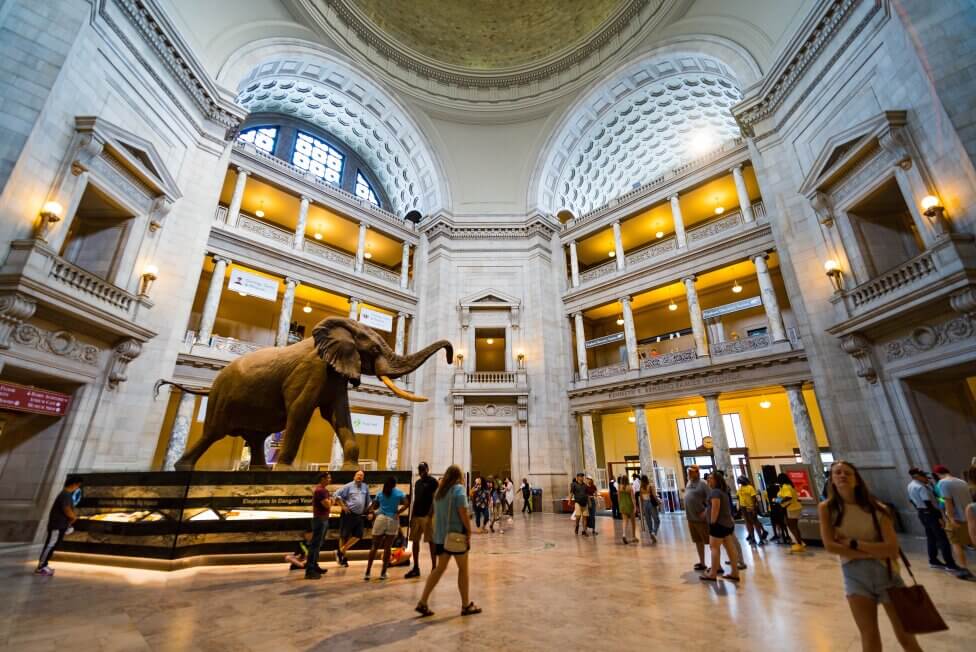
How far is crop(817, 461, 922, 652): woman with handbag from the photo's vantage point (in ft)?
7.65

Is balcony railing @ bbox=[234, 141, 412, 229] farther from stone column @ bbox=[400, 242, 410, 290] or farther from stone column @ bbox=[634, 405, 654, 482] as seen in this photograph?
stone column @ bbox=[634, 405, 654, 482]

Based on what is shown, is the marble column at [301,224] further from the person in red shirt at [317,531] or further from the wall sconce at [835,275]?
the wall sconce at [835,275]

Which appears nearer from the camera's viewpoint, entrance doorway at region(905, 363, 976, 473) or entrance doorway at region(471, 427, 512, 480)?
entrance doorway at region(905, 363, 976, 473)

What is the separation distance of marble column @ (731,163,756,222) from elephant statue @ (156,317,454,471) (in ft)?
45.1

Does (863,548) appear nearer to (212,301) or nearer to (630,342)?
(630,342)

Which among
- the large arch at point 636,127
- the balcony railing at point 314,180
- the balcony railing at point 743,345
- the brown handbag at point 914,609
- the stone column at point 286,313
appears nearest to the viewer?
the brown handbag at point 914,609

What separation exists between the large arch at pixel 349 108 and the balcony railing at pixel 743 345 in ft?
45.6

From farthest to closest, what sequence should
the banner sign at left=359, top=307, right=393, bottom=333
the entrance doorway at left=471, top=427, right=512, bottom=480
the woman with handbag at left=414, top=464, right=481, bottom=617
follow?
1. the entrance doorway at left=471, top=427, right=512, bottom=480
2. the banner sign at left=359, top=307, right=393, bottom=333
3. the woman with handbag at left=414, top=464, right=481, bottom=617

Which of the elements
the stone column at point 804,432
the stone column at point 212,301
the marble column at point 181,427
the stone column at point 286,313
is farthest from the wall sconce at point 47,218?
the stone column at point 804,432

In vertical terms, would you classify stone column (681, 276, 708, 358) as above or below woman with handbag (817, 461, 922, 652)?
above

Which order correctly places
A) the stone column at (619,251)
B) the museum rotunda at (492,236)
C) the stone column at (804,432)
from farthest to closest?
the stone column at (619,251) → the stone column at (804,432) → the museum rotunda at (492,236)

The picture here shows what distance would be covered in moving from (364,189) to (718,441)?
66.8ft

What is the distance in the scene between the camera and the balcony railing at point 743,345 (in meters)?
13.9

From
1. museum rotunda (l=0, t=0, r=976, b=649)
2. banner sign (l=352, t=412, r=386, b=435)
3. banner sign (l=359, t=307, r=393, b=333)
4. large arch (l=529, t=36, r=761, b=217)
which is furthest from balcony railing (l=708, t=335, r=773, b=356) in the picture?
banner sign (l=359, t=307, r=393, b=333)
